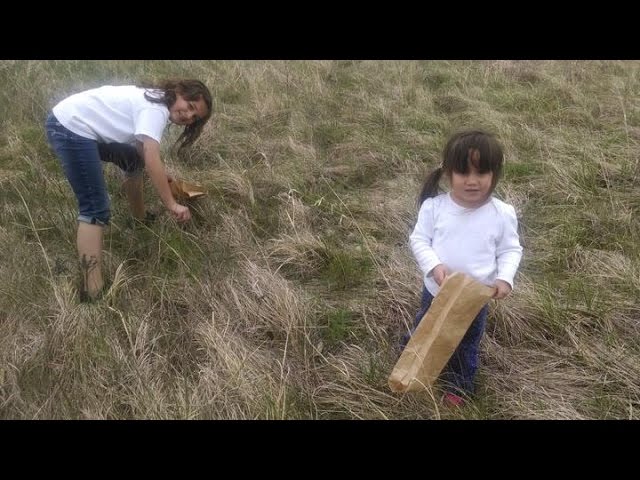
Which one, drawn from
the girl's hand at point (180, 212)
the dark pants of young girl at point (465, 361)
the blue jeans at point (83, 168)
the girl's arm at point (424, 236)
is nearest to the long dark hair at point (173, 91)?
the blue jeans at point (83, 168)

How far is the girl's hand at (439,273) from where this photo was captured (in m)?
1.83

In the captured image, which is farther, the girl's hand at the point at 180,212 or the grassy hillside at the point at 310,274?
the girl's hand at the point at 180,212

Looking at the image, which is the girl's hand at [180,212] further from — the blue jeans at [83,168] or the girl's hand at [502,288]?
the girl's hand at [502,288]

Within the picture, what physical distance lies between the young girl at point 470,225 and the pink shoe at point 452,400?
40 cm

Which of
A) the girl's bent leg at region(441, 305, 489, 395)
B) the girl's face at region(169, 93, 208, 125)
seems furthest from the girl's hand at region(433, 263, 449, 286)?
the girl's face at region(169, 93, 208, 125)

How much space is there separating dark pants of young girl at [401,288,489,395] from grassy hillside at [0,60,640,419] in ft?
0.35

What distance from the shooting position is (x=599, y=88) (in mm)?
5387

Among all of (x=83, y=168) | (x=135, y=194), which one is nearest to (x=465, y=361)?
(x=83, y=168)

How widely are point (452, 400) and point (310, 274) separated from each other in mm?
1145

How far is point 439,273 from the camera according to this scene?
1.84 meters

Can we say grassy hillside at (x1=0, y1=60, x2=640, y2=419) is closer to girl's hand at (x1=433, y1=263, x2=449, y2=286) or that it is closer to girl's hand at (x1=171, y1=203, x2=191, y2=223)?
girl's hand at (x1=171, y1=203, x2=191, y2=223)

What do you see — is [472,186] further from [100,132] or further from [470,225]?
[100,132]

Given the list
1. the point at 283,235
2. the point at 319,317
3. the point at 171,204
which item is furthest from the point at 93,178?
the point at 319,317

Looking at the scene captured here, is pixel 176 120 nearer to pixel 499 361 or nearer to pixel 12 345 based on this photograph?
pixel 12 345
